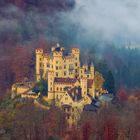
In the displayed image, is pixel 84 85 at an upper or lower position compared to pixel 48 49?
lower

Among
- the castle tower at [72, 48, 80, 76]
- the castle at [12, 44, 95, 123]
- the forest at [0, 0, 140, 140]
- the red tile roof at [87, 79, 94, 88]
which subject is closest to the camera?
the forest at [0, 0, 140, 140]

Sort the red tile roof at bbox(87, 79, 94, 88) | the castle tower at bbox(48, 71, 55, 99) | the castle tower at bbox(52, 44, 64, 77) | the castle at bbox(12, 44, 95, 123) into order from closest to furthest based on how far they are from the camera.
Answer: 1. the castle at bbox(12, 44, 95, 123)
2. the castle tower at bbox(48, 71, 55, 99)
3. the red tile roof at bbox(87, 79, 94, 88)
4. the castle tower at bbox(52, 44, 64, 77)

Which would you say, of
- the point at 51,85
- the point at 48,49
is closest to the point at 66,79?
the point at 51,85

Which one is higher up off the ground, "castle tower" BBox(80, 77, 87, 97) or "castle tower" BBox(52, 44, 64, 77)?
"castle tower" BBox(52, 44, 64, 77)

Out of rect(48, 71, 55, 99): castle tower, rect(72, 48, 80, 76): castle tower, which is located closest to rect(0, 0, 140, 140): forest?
rect(48, 71, 55, 99): castle tower

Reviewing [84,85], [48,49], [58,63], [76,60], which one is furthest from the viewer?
[48,49]

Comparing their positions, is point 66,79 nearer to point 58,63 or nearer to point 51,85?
point 51,85

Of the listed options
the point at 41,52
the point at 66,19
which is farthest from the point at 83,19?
the point at 41,52

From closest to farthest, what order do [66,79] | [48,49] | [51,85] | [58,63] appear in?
[51,85]
[66,79]
[58,63]
[48,49]

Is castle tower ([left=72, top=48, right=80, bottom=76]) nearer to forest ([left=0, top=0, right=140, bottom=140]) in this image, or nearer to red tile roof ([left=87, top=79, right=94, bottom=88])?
red tile roof ([left=87, top=79, right=94, bottom=88])

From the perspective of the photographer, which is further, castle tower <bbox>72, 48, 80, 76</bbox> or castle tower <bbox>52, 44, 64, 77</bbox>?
castle tower <bbox>72, 48, 80, 76</bbox>
